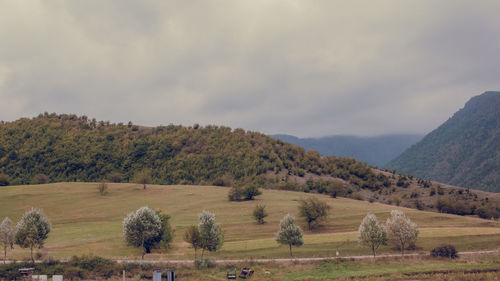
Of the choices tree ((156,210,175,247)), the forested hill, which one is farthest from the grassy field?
the forested hill

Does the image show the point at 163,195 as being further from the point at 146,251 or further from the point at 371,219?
the point at 371,219

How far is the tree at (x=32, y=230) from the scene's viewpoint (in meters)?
61.1

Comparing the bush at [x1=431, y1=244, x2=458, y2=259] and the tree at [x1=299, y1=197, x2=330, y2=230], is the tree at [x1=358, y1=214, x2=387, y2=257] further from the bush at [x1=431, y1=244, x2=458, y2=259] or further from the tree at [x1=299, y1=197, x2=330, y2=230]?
the tree at [x1=299, y1=197, x2=330, y2=230]

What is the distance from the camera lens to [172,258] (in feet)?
211

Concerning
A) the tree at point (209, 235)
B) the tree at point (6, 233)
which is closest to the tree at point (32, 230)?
the tree at point (6, 233)

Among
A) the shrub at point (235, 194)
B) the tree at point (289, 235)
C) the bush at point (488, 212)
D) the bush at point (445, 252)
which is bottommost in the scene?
the bush at point (445, 252)

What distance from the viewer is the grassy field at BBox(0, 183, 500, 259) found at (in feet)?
222

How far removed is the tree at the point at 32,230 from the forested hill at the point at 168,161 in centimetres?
9031

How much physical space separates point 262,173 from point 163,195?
54324 mm

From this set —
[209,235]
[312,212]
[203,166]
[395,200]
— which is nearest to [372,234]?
[312,212]

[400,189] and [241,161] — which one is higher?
[241,161]

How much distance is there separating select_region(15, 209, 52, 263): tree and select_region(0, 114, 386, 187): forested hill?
296ft

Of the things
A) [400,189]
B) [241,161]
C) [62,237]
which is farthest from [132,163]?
[400,189]

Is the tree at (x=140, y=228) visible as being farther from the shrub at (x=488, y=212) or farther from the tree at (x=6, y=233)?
the shrub at (x=488, y=212)
